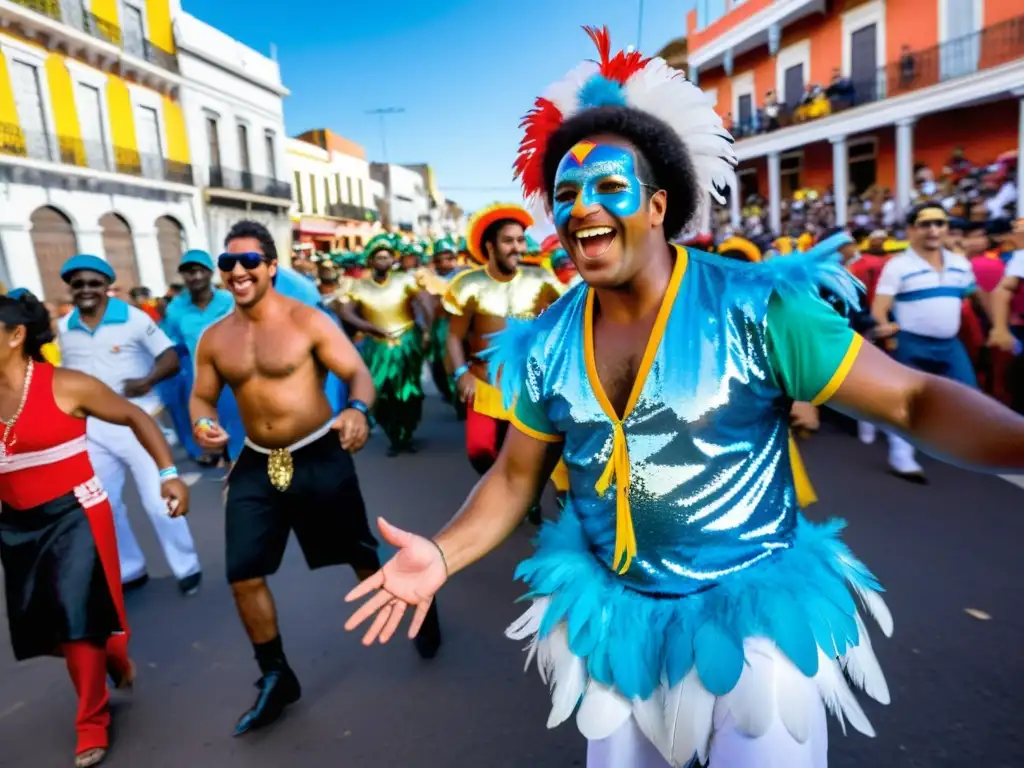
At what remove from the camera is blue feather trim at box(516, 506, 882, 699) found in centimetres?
161

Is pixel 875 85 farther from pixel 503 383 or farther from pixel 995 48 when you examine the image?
pixel 503 383

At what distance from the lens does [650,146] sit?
1847 millimetres

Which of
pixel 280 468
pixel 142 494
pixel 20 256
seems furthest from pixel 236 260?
pixel 20 256

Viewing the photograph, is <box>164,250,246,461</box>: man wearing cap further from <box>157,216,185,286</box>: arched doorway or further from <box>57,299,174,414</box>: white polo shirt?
<box>157,216,185,286</box>: arched doorway

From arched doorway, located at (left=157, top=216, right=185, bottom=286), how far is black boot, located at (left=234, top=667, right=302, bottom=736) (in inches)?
946

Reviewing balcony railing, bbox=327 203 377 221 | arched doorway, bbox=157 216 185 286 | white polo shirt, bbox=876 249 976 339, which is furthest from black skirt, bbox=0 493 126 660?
balcony railing, bbox=327 203 377 221

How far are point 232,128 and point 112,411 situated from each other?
2837 cm

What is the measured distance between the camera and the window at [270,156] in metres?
31.5

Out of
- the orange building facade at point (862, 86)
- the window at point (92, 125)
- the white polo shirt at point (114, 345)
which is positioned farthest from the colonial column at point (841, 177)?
the window at point (92, 125)

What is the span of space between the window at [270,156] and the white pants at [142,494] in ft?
95.4

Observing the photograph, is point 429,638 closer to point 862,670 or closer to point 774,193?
point 862,670

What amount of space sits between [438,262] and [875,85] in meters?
14.5

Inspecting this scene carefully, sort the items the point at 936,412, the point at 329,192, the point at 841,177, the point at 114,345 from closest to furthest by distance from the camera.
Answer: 1. the point at 936,412
2. the point at 114,345
3. the point at 841,177
4. the point at 329,192

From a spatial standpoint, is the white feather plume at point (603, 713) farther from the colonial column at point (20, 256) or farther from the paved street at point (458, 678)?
the colonial column at point (20, 256)
